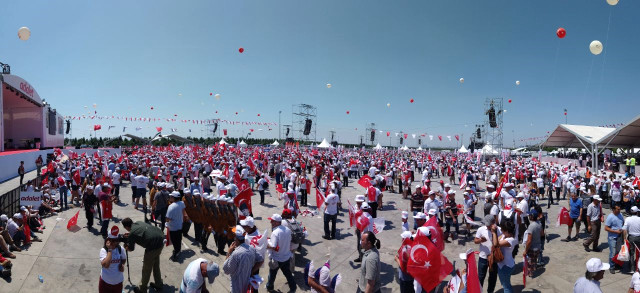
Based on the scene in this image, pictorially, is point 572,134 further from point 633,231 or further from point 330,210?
point 330,210

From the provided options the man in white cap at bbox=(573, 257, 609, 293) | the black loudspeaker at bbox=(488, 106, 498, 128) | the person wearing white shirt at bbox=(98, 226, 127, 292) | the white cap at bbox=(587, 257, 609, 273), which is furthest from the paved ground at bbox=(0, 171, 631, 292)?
the black loudspeaker at bbox=(488, 106, 498, 128)

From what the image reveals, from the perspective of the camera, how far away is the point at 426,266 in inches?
163

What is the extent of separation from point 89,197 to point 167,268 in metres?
4.08

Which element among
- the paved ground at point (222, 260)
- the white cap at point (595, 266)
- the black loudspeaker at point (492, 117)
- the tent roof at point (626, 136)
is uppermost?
the black loudspeaker at point (492, 117)

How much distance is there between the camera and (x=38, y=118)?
2978 cm

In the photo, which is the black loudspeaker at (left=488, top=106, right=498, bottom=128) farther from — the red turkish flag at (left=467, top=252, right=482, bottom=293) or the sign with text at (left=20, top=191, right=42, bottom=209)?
the sign with text at (left=20, top=191, right=42, bottom=209)

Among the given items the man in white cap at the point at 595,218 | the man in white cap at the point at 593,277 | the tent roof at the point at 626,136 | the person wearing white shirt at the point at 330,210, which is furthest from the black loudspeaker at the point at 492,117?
the man in white cap at the point at 593,277

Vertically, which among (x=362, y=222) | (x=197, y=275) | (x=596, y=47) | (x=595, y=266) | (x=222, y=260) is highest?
(x=596, y=47)

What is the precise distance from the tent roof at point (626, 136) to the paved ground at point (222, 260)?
17.0 m

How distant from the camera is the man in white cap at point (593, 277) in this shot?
3.41 metres

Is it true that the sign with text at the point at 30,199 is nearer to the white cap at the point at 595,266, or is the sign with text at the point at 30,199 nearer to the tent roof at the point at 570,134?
the white cap at the point at 595,266

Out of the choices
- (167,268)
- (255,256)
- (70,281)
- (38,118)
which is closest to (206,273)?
(255,256)

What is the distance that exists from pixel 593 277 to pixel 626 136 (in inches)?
1165

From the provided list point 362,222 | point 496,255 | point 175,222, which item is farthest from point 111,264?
point 496,255
